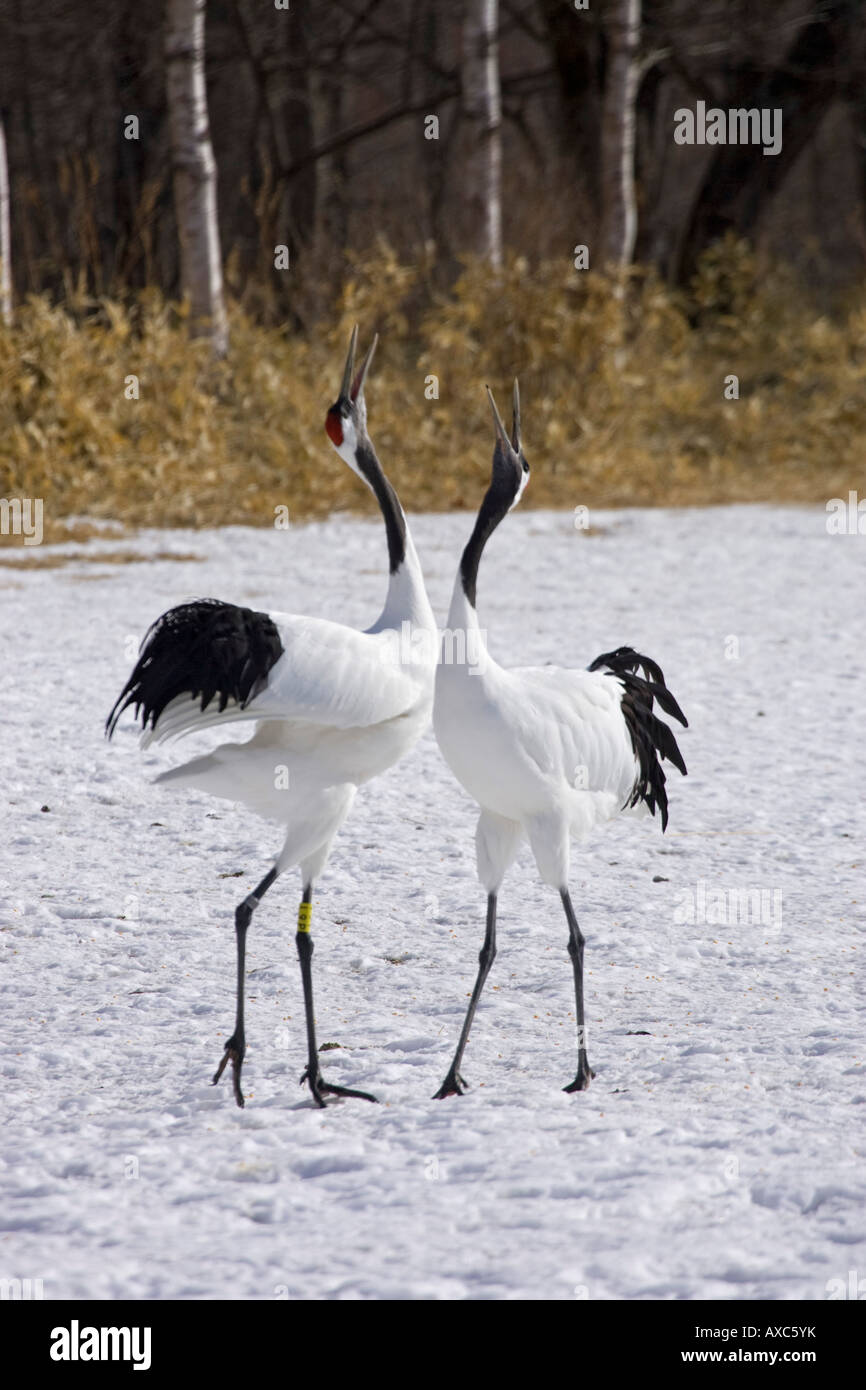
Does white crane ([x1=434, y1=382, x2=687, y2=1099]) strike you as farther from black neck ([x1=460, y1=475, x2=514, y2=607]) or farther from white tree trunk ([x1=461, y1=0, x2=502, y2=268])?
white tree trunk ([x1=461, y1=0, x2=502, y2=268])

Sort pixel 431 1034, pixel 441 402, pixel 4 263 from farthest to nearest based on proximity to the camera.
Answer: pixel 441 402 < pixel 4 263 < pixel 431 1034

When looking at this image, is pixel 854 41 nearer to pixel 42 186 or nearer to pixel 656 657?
pixel 42 186

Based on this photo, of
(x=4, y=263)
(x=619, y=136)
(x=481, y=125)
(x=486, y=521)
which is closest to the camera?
(x=486, y=521)

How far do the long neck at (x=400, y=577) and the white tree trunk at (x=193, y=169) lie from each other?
8.38 meters

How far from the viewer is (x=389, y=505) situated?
4.04 meters

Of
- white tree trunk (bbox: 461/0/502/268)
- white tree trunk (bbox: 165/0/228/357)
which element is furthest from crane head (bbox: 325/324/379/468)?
white tree trunk (bbox: 461/0/502/268)

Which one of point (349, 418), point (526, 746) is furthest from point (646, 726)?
point (349, 418)

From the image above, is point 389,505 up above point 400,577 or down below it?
above

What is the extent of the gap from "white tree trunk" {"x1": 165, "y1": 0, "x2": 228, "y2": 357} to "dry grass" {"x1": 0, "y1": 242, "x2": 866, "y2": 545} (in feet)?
1.13

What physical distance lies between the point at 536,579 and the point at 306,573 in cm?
139

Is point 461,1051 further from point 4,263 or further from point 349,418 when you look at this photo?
point 4,263

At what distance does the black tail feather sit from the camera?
13.0ft

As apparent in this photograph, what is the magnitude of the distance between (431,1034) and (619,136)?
1221 cm
